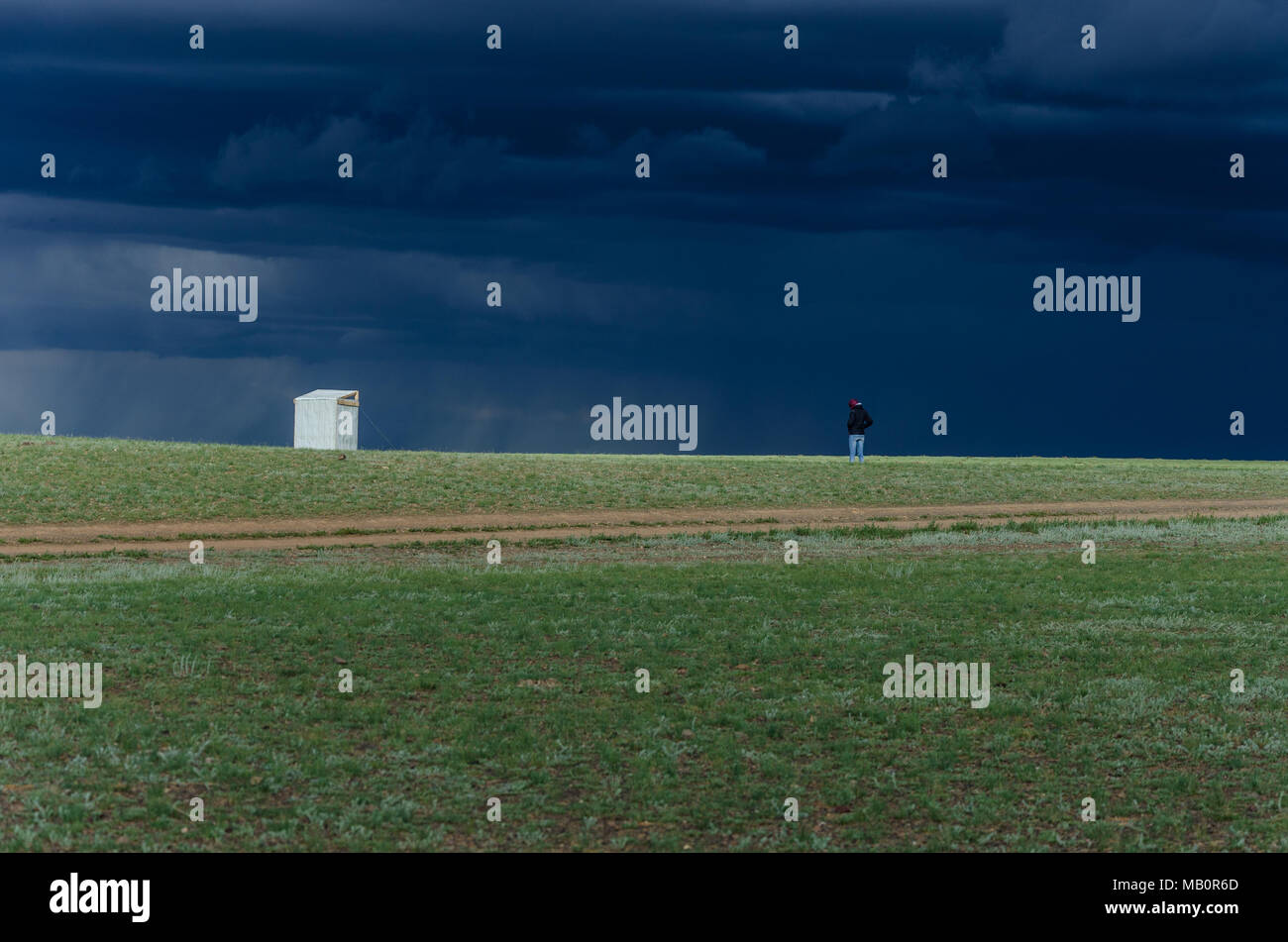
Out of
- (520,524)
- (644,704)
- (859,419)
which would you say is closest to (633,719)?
(644,704)

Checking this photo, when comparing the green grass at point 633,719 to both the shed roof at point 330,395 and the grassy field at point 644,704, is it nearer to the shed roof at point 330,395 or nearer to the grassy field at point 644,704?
the grassy field at point 644,704

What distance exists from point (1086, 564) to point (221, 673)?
65.9 ft

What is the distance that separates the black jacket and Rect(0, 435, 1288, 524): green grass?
70.9 inches

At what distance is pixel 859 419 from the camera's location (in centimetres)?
5412

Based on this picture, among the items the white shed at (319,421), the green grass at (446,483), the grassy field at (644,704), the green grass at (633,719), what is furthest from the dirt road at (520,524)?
the white shed at (319,421)

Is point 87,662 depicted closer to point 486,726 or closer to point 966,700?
point 486,726

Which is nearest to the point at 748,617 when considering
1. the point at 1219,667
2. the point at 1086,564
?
the point at 1219,667

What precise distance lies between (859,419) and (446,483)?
19992mm

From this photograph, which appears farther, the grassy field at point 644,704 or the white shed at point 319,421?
the white shed at point 319,421

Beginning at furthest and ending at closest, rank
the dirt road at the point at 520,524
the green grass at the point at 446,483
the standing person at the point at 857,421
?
the standing person at the point at 857,421, the green grass at the point at 446,483, the dirt road at the point at 520,524

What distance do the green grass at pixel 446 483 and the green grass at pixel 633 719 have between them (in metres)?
15.5

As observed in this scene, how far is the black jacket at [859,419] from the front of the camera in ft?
177

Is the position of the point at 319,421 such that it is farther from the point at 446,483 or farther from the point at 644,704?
the point at 644,704

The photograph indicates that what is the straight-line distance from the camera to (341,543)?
32.1 m
